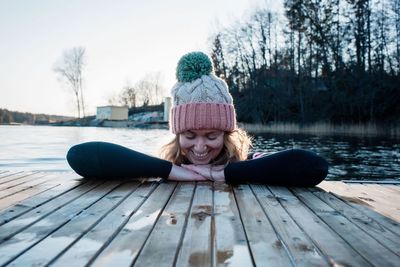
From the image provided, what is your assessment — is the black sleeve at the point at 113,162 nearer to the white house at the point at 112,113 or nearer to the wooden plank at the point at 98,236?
the wooden plank at the point at 98,236

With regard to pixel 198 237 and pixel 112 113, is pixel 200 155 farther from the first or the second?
pixel 112 113

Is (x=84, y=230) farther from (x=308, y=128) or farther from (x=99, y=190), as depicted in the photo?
(x=308, y=128)

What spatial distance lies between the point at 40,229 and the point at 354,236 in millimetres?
1257

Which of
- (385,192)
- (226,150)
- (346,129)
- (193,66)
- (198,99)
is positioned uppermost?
(193,66)

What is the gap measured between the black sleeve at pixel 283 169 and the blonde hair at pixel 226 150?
0.27 meters

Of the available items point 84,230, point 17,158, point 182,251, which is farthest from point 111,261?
point 17,158

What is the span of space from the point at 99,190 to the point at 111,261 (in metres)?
1.33

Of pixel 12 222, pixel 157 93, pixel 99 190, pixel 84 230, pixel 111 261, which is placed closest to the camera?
pixel 111 261

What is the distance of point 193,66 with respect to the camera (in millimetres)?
2805

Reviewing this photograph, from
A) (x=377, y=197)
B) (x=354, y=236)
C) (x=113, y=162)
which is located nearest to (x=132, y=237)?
(x=354, y=236)

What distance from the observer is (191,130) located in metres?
2.73

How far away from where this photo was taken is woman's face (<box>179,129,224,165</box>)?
9.06 ft

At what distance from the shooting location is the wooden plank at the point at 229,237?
45.2 inches

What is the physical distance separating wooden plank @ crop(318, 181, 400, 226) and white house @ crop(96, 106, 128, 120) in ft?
146
